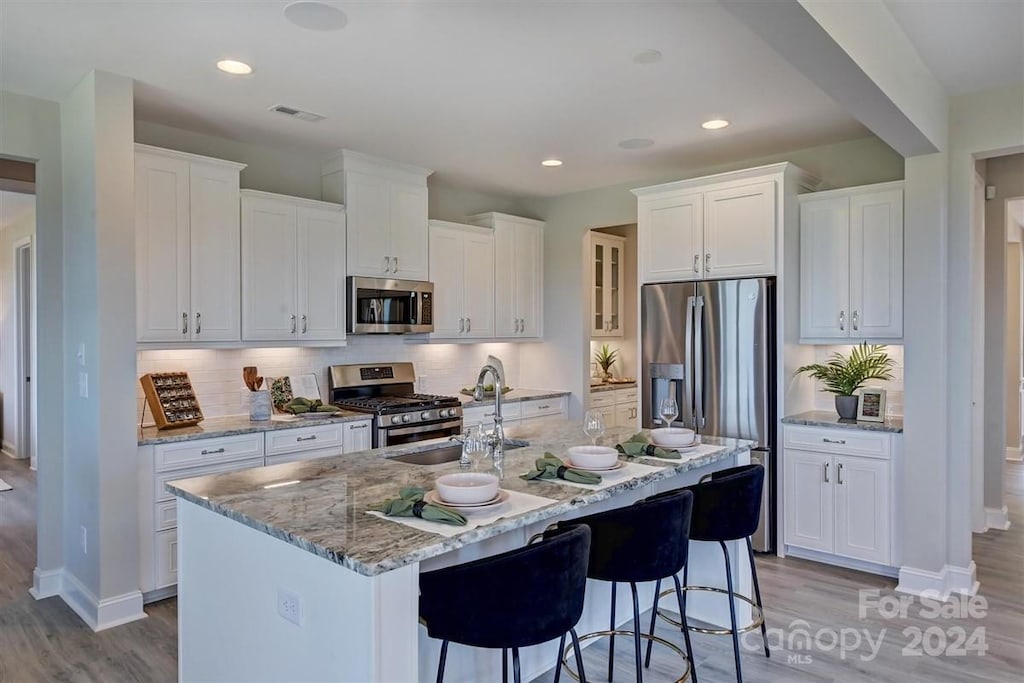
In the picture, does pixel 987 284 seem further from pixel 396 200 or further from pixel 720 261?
pixel 396 200

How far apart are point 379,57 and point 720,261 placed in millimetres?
2680

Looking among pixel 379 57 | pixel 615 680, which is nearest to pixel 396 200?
pixel 379 57

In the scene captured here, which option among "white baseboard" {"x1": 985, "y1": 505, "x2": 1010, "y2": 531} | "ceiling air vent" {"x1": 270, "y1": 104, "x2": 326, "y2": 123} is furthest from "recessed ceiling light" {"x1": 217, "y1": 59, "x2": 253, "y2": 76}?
"white baseboard" {"x1": 985, "y1": 505, "x2": 1010, "y2": 531}

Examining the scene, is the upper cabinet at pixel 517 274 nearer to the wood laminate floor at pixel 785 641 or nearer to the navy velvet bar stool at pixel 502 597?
the wood laminate floor at pixel 785 641

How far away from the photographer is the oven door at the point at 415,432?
4441 millimetres

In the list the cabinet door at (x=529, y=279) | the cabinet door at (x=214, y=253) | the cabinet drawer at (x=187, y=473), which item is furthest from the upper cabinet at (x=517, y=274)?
the cabinet drawer at (x=187, y=473)

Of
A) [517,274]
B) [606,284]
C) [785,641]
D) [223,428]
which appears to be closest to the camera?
[785,641]

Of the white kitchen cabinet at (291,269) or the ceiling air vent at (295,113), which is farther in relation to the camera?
the white kitchen cabinet at (291,269)

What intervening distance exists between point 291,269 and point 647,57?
2.58m

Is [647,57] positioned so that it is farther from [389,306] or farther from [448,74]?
[389,306]

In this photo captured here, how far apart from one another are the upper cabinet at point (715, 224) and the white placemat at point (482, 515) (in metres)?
2.95

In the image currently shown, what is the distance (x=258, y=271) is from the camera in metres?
4.14

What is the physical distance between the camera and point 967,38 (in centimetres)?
296

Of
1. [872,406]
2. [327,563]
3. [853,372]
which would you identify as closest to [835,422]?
[872,406]
